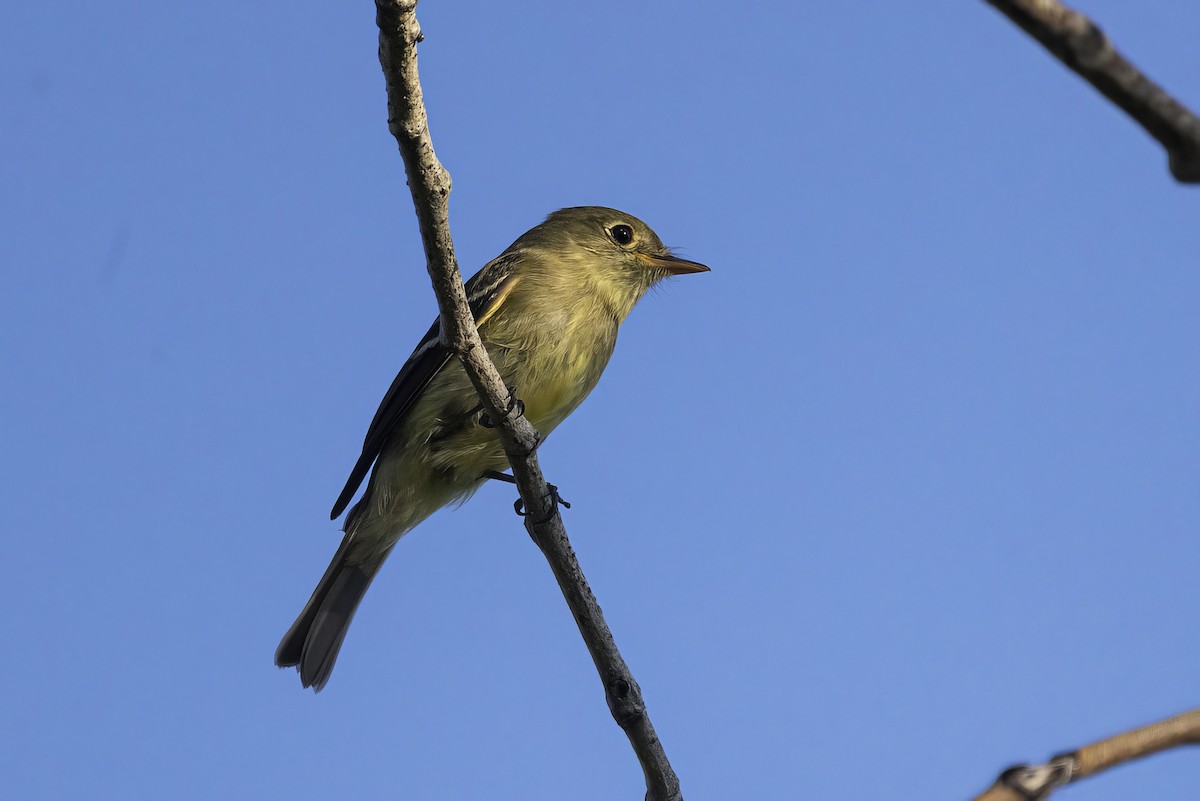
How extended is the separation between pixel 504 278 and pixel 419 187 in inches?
123

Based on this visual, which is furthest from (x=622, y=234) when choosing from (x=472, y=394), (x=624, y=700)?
(x=624, y=700)

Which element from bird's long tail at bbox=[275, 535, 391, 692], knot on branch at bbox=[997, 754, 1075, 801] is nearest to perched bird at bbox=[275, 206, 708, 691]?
bird's long tail at bbox=[275, 535, 391, 692]

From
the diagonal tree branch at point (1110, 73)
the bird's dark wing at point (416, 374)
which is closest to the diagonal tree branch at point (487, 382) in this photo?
the bird's dark wing at point (416, 374)

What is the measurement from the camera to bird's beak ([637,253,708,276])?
7.93 metres

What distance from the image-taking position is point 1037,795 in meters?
1.34

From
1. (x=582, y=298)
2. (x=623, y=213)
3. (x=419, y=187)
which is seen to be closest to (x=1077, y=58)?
(x=419, y=187)

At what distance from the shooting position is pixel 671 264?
7.98 m

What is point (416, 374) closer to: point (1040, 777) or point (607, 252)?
point (607, 252)

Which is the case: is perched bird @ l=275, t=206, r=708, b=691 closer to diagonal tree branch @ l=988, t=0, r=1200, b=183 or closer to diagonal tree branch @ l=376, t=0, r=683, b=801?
diagonal tree branch @ l=376, t=0, r=683, b=801

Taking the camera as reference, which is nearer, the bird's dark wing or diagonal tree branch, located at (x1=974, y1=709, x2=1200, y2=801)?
diagonal tree branch, located at (x1=974, y1=709, x2=1200, y2=801)

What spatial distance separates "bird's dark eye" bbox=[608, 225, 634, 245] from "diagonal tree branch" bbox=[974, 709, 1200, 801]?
22.3ft

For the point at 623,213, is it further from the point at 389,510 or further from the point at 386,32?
the point at 386,32

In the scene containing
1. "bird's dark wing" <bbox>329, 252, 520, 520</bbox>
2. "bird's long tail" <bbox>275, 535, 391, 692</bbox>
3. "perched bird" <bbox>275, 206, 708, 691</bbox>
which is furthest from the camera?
"bird's long tail" <bbox>275, 535, 391, 692</bbox>

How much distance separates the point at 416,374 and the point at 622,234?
6.78 feet
